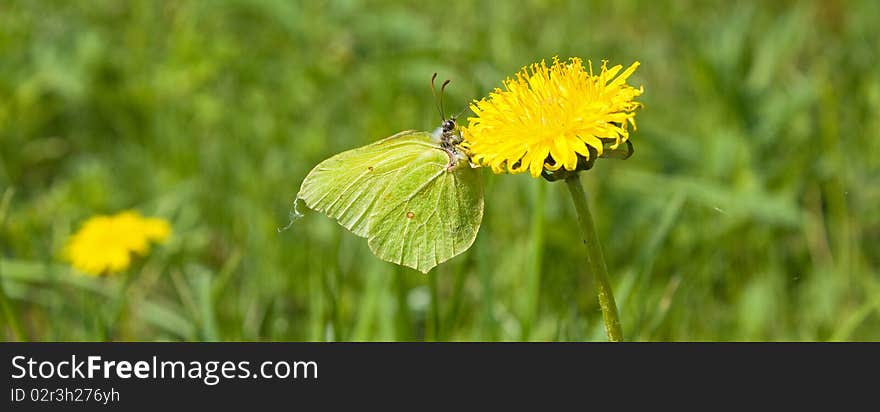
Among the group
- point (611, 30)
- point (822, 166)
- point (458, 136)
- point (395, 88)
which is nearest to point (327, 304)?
point (458, 136)

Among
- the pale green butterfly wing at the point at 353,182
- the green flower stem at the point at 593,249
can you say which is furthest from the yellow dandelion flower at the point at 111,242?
the green flower stem at the point at 593,249

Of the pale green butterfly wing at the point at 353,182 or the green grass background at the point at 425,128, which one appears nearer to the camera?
the pale green butterfly wing at the point at 353,182

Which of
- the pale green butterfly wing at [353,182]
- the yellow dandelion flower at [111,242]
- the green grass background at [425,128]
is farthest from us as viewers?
the yellow dandelion flower at [111,242]

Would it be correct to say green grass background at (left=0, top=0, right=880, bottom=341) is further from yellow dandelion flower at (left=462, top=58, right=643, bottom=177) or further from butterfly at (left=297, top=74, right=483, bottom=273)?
yellow dandelion flower at (left=462, top=58, right=643, bottom=177)

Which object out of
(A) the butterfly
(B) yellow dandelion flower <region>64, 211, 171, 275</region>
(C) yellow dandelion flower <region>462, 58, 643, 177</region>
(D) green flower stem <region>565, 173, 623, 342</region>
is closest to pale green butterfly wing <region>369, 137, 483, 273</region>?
(A) the butterfly

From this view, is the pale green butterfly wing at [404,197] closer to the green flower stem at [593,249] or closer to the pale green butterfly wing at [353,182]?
the pale green butterfly wing at [353,182]
